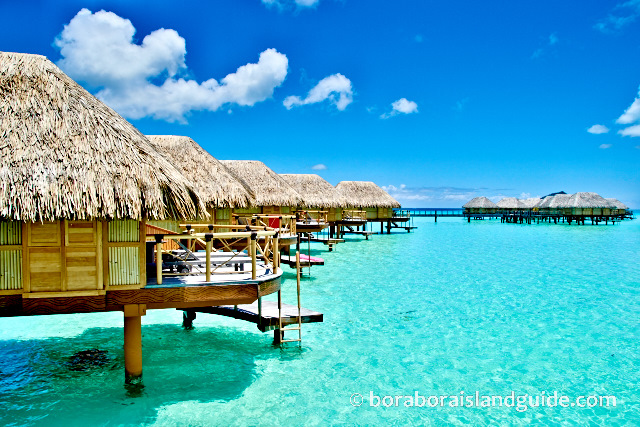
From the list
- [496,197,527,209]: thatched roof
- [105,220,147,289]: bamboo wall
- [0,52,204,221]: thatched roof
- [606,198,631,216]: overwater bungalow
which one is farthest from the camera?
[496,197,527,209]: thatched roof

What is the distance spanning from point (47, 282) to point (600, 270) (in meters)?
24.4

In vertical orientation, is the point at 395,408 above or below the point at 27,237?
below

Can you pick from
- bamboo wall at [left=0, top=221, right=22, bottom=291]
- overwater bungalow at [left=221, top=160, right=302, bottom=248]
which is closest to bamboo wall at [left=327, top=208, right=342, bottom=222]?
overwater bungalow at [left=221, top=160, right=302, bottom=248]

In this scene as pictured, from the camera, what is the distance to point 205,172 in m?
18.5

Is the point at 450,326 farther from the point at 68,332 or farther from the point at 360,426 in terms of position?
the point at 68,332

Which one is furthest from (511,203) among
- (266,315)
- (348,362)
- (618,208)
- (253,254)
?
(253,254)

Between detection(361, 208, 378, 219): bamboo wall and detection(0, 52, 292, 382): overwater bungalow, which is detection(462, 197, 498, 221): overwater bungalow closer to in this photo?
detection(361, 208, 378, 219): bamboo wall

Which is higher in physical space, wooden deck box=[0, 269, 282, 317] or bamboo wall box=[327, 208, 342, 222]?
bamboo wall box=[327, 208, 342, 222]

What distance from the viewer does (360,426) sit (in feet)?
23.7

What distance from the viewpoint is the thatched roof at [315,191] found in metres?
38.6

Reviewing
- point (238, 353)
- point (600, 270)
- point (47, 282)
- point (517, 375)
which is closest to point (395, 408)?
point (517, 375)

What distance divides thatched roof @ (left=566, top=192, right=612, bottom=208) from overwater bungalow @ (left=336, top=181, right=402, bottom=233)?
34178 millimetres

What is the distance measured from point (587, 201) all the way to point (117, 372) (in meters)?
71.9

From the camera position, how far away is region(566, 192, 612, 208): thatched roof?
65.4 meters
